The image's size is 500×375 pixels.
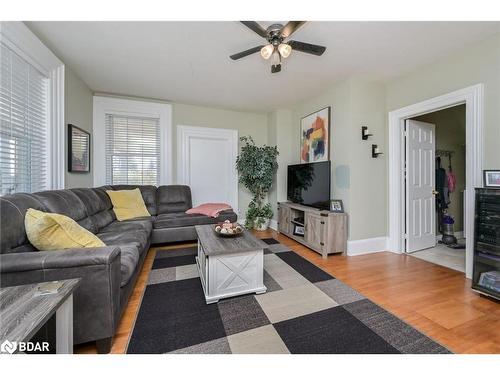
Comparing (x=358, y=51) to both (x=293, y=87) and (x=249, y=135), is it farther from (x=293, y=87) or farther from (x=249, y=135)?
(x=249, y=135)

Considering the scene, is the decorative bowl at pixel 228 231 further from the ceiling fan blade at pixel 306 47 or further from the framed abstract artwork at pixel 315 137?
the framed abstract artwork at pixel 315 137

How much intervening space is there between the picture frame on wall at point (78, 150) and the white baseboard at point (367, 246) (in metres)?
3.94

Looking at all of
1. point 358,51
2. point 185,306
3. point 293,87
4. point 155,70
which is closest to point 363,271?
point 185,306

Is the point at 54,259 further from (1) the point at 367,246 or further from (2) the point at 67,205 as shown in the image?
(1) the point at 367,246

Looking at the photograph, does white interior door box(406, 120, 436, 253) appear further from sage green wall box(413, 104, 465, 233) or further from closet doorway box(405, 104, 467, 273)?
sage green wall box(413, 104, 465, 233)

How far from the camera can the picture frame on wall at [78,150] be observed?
9.28 ft

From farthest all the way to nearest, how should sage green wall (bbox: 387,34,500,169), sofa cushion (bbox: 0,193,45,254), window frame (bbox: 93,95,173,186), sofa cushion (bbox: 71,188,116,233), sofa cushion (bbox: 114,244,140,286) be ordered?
1. window frame (bbox: 93,95,173,186)
2. sofa cushion (bbox: 71,188,116,233)
3. sage green wall (bbox: 387,34,500,169)
4. sofa cushion (bbox: 114,244,140,286)
5. sofa cushion (bbox: 0,193,45,254)

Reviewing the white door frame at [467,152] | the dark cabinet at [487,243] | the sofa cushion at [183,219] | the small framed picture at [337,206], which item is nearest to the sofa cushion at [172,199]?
the sofa cushion at [183,219]

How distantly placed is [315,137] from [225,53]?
6.68 feet

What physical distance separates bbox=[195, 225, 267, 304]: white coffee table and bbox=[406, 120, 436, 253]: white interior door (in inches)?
98.7

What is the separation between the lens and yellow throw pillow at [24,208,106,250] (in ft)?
4.50

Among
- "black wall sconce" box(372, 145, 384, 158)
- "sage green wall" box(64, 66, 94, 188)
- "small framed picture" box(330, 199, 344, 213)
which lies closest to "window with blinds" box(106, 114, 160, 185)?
"sage green wall" box(64, 66, 94, 188)

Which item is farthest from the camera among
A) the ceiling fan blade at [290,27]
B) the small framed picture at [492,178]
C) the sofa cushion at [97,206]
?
the sofa cushion at [97,206]

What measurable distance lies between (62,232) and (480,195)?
348 centimetres
